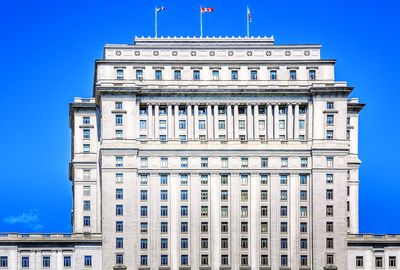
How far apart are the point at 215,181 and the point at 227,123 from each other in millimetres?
10393

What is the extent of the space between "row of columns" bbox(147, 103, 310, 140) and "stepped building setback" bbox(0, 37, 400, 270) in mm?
173

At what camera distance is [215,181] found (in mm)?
190500

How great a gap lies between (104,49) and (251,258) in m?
44.9

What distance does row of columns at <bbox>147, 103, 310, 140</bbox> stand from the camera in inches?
7574

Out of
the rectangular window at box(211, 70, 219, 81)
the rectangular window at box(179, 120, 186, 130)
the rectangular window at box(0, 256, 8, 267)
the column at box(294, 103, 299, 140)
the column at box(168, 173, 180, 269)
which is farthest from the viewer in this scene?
the rectangular window at box(211, 70, 219, 81)

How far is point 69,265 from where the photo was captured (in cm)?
18825

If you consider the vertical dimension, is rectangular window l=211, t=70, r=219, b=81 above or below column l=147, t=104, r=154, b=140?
above

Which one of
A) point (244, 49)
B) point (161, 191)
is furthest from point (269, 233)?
point (244, 49)

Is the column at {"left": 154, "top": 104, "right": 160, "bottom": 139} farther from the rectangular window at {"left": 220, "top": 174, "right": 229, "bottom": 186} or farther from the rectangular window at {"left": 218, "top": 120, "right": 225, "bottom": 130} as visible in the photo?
the rectangular window at {"left": 220, "top": 174, "right": 229, "bottom": 186}

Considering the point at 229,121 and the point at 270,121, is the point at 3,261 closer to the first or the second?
the point at 229,121

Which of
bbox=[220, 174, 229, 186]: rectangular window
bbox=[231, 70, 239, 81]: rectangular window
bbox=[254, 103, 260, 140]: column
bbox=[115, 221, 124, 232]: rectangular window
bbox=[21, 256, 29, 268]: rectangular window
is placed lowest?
bbox=[21, 256, 29, 268]: rectangular window

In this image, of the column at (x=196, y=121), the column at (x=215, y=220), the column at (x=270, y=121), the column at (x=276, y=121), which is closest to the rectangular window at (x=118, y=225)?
the column at (x=215, y=220)

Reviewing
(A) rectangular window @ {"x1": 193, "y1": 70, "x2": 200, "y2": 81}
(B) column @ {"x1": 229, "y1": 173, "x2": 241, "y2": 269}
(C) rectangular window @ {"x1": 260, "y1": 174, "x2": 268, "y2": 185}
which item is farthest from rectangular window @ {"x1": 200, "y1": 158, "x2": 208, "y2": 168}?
(A) rectangular window @ {"x1": 193, "y1": 70, "x2": 200, "y2": 81}

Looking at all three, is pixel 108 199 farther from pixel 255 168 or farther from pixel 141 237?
pixel 255 168
